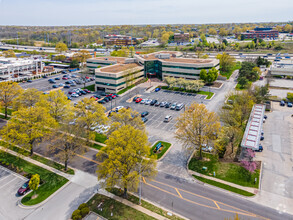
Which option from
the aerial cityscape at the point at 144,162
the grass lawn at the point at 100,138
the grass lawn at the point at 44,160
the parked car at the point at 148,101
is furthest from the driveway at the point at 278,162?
the parked car at the point at 148,101

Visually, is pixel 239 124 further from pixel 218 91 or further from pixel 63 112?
pixel 63 112

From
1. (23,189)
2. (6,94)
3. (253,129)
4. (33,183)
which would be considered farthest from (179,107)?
(6,94)

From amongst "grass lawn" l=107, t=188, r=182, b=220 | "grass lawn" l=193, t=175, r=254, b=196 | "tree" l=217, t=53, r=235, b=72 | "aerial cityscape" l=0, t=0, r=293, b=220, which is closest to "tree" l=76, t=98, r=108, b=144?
"aerial cityscape" l=0, t=0, r=293, b=220

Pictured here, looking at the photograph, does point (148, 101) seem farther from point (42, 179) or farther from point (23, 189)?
point (23, 189)

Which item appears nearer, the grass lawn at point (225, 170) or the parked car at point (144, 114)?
the grass lawn at point (225, 170)

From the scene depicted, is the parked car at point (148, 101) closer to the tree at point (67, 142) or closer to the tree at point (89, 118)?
the tree at point (89, 118)

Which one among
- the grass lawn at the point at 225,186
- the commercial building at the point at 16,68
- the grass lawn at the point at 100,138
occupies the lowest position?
the grass lawn at the point at 225,186

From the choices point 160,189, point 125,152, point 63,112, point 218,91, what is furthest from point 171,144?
point 218,91

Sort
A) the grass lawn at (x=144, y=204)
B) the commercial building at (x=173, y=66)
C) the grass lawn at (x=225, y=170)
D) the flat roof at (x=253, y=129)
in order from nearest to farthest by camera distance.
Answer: the grass lawn at (x=144, y=204) < the grass lawn at (x=225, y=170) < the flat roof at (x=253, y=129) < the commercial building at (x=173, y=66)
